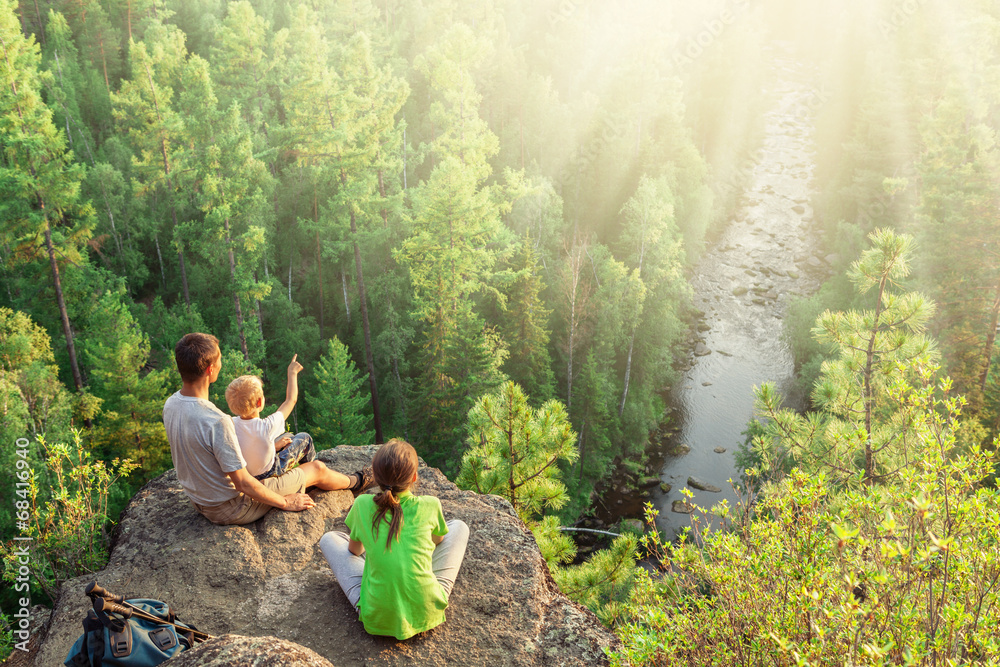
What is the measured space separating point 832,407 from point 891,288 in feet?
67.8

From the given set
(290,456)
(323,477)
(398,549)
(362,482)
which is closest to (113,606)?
(398,549)

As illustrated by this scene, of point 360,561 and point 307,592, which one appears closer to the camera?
point 360,561

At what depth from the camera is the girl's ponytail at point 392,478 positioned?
11.3ft

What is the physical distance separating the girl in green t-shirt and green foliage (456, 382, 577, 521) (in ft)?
12.7

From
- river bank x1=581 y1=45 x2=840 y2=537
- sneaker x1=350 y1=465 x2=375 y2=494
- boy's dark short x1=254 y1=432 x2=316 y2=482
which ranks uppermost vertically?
Answer: boy's dark short x1=254 y1=432 x2=316 y2=482

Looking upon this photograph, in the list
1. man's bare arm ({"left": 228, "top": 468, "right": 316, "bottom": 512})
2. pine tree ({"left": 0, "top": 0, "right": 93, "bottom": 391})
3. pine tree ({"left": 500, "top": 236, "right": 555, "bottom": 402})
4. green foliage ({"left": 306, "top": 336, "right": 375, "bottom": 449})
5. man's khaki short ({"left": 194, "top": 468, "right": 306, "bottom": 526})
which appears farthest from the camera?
pine tree ({"left": 500, "top": 236, "right": 555, "bottom": 402})

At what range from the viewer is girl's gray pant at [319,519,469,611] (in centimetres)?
397

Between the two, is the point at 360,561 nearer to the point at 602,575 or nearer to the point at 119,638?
the point at 119,638

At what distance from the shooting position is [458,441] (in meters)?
18.8

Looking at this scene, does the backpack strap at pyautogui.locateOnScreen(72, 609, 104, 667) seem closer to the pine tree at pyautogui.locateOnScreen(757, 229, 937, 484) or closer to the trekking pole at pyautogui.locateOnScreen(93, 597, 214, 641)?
the trekking pole at pyautogui.locateOnScreen(93, 597, 214, 641)

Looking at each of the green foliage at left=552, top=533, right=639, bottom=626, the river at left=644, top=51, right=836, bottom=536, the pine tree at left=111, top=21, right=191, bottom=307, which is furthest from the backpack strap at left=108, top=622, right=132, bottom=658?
the river at left=644, top=51, right=836, bottom=536

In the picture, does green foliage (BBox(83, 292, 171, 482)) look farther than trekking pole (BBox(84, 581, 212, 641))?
Yes

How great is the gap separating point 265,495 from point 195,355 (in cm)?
129

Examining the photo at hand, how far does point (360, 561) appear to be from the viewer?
158 inches
